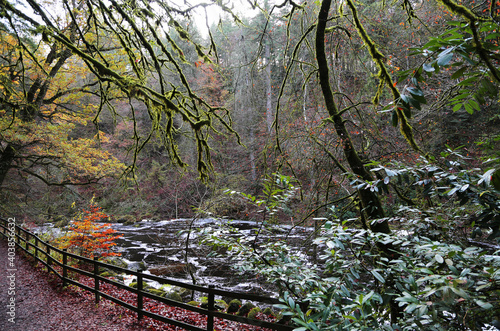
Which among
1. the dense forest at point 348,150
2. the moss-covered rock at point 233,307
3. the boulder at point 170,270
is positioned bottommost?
the moss-covered rock at point 233,307

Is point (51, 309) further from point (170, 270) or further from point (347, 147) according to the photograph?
point (347, 147)

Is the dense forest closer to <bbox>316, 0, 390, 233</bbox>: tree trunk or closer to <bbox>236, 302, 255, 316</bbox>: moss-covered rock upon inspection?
<bbox>316, 0, 390, 233</bbox>: tree trunk

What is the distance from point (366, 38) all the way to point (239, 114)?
14239 millimetres

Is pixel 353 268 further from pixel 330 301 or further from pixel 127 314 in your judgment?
pixel 127 314

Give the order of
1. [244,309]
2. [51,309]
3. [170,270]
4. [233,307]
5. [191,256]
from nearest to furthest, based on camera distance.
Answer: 1. [51,309]
2. [244,309]
3. [233,307]
4. [170,270]
5. [191,256]

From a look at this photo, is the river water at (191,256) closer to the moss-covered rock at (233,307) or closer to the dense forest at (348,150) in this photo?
the moss-covered rock at (233,307)

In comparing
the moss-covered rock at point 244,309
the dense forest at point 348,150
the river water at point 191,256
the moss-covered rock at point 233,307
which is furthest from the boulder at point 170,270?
the dense forest at point 348,150

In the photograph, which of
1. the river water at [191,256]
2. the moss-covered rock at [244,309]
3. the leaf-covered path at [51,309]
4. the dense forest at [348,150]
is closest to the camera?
the dense forest at [348,150]

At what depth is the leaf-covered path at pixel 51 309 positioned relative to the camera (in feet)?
14.5

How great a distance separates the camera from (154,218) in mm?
18891

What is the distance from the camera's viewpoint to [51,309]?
497 cm

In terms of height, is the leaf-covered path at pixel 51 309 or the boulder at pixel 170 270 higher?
the leaf-covered path at pixel 51 309

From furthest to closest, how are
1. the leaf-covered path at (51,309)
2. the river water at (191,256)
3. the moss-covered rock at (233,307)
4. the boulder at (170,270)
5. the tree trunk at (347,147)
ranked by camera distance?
the boulder at (170,270)
the river water at (191,256)
the moss-covered rock at (233,307)
the leaf-covered path at (51,309)
the tree trunk at (347,147)

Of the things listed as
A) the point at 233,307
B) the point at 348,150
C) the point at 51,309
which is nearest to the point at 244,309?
the point at 233,307
